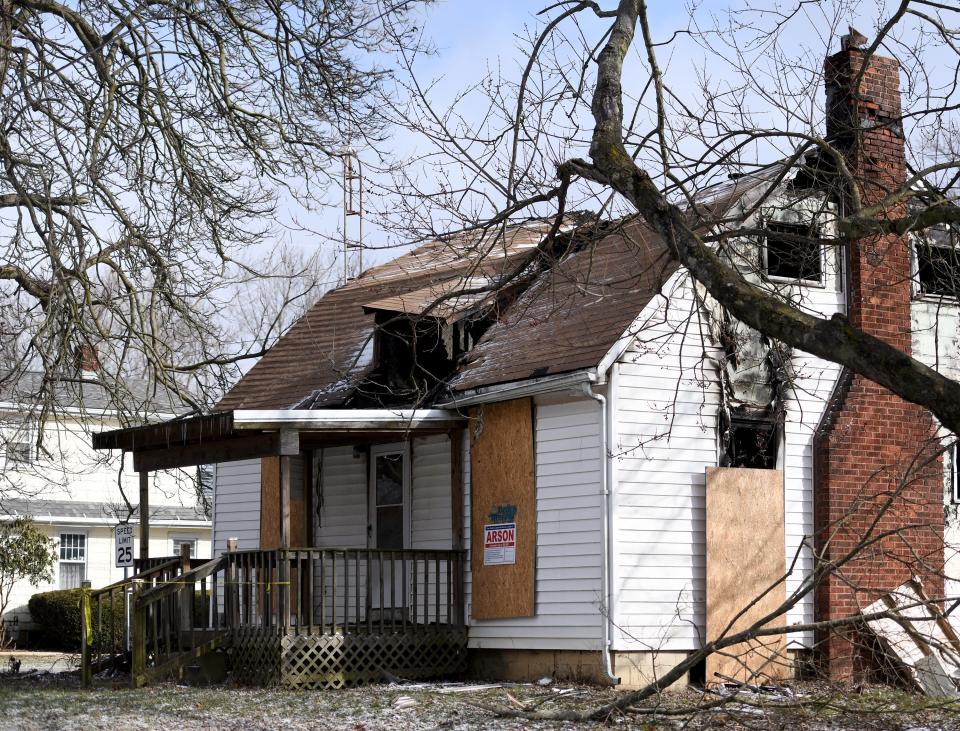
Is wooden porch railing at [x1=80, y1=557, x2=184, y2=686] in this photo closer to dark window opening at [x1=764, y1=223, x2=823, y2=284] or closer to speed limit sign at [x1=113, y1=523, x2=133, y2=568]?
speed limit sign at [x1=113, y1=523, x2=133, y2=568]

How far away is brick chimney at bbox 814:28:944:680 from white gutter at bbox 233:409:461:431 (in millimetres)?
4728

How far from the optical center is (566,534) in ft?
51.0

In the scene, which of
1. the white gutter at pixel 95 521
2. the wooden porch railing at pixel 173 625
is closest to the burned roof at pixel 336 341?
the wooden porch railing at pixel 173 625

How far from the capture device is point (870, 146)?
1698 centimetres

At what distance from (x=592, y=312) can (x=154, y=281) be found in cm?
523

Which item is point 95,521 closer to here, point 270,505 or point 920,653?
point 270,505

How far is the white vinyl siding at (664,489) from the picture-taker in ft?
49.3

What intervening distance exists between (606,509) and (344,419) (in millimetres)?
3405

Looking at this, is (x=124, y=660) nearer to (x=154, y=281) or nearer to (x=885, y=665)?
(x=154, y=281)

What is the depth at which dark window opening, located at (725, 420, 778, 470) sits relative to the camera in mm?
16078

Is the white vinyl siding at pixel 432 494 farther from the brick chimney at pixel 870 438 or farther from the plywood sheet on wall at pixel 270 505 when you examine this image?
the brick chimney at pixel 870 438

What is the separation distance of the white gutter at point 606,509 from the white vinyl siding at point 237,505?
6277 millimetres

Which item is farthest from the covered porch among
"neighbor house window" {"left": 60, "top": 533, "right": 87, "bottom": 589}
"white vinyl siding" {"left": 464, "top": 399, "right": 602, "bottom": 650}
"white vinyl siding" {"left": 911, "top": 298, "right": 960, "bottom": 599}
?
"neighbor house window" {"left": 60, "top": 533, "right": 87, "bottom": 589}

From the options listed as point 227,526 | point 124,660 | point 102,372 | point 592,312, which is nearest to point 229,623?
point 124,660
